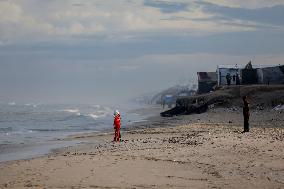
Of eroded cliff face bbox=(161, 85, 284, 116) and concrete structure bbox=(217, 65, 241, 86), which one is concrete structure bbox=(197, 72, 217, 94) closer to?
concrete structure bbox=(217, 65, 241, 86)

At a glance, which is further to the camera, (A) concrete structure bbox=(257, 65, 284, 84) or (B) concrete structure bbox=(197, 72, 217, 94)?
(B) concrete structure bbox=(197, 72, 217, 94)

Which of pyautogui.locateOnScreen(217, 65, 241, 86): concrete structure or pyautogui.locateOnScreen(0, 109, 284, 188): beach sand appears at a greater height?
pyautogui.locateOnScreen(217, 65, 241, 86): concrete structure

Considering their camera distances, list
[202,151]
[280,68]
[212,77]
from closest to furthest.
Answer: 1. [202,151]
2. [280,68]
3. [212,77]

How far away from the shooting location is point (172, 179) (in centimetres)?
941

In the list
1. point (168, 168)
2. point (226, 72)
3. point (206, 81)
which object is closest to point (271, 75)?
point (226, 72)

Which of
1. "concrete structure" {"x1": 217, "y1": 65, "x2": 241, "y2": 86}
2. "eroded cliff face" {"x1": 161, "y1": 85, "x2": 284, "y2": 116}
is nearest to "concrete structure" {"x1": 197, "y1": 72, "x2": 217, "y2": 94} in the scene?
"concrete structure" {"x1": 217, "y1": 65, "x2": 241, "y2": 86}

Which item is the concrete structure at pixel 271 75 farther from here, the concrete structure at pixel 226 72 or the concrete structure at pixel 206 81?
the concrete structure at pixel 206 81

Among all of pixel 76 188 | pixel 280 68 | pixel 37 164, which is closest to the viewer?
pixel 76 188

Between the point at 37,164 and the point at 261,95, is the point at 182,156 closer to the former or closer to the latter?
the point at 37,164

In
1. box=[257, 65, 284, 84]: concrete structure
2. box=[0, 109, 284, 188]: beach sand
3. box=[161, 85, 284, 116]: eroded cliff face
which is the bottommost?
box=[0, 109, 284, 188]: beach sand

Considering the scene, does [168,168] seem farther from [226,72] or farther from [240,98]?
[226,72]

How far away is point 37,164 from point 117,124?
24.2 feet

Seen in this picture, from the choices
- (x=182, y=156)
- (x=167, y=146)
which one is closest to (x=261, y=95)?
(x=167, y=146)

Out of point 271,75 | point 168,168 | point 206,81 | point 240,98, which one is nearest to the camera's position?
point 168,168
